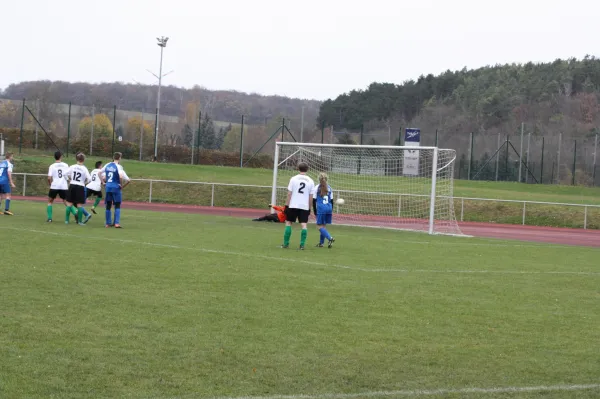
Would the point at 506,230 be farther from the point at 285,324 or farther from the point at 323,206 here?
the point at 285,324

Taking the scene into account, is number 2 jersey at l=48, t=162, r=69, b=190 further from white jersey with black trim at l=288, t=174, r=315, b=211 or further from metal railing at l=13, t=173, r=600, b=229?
metal railing at l=13, t=173, r=600, b=229

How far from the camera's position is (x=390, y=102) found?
9406 cm

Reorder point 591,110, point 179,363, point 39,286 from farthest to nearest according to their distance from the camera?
point 591,110 → point 39,286 → point 179,363

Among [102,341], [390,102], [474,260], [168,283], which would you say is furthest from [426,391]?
[390,102]

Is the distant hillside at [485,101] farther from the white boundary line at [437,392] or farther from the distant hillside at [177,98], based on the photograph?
the white boundary line at [437,392]

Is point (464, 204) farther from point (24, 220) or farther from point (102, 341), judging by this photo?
point (102, 341)

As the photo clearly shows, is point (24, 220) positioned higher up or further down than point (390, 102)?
further down

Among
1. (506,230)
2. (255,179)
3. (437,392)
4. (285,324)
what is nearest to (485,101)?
(255,179)

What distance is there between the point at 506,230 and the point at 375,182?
6332 millimetres

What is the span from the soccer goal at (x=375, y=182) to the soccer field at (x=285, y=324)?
12.8 metres

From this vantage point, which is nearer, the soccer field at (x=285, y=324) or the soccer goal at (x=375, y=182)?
the soccer field at (x=285, y=324)

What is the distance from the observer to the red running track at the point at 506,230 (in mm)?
25875

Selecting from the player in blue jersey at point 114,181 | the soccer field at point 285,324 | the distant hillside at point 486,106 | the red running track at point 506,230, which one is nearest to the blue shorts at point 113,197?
the player in blue jersey at point 114,181

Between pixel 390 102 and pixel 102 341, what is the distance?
290ft
